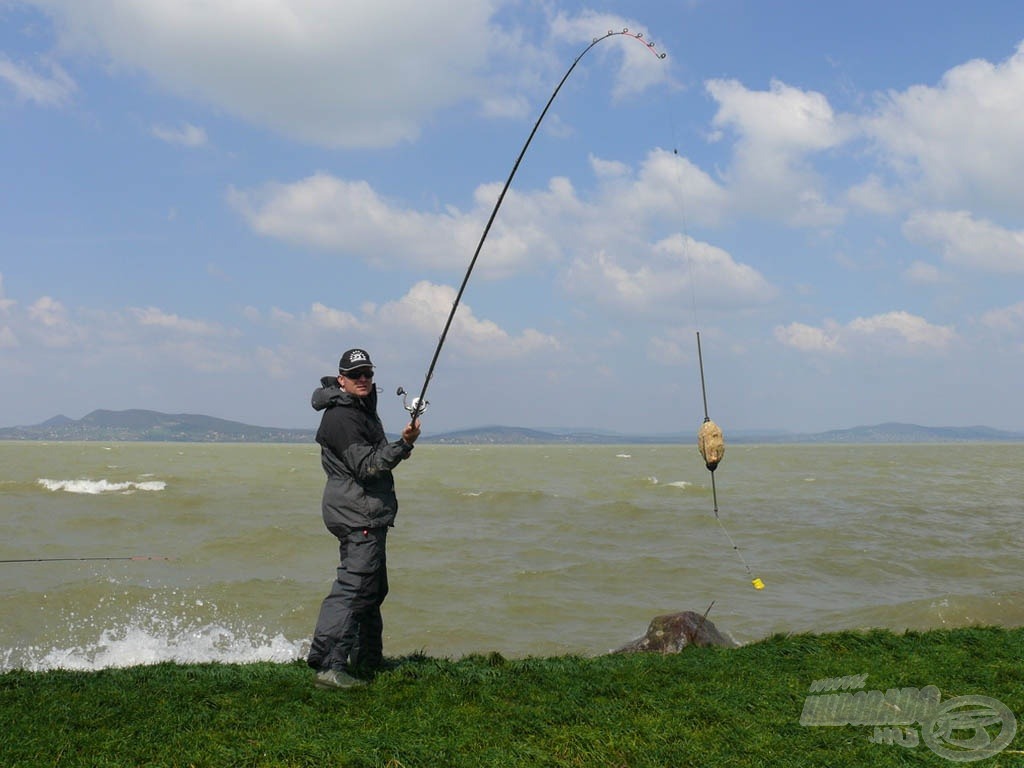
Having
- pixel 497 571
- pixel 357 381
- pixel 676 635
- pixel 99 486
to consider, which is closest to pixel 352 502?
pixel 357 381

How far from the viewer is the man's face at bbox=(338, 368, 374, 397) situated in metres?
5.49

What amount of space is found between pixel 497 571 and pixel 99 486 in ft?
78.2

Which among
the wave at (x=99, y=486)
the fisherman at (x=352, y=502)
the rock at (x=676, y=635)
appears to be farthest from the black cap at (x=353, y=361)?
the wave at (x=99, y=486)

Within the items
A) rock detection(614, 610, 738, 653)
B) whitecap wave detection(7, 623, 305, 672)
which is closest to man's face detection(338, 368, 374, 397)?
rock detection(614, 610, 738, 653)

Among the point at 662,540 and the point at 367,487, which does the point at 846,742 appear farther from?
the point at 662,540

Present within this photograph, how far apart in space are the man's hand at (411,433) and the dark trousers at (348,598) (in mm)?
672

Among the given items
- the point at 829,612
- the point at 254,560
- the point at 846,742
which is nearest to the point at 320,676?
the point at 846,742

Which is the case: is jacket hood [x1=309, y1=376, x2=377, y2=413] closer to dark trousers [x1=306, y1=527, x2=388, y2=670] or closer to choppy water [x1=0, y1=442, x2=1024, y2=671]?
dark trousers [x1=306, y1=527, x2=388, y2=670]

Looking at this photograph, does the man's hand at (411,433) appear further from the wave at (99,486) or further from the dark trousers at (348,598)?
the wave at (99,486)

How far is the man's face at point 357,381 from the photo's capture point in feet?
18.0

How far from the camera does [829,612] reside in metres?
12.3

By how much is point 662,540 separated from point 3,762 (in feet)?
54.9

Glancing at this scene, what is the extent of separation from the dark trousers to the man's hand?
672 mm

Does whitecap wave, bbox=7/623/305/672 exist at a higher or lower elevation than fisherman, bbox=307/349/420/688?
lower
